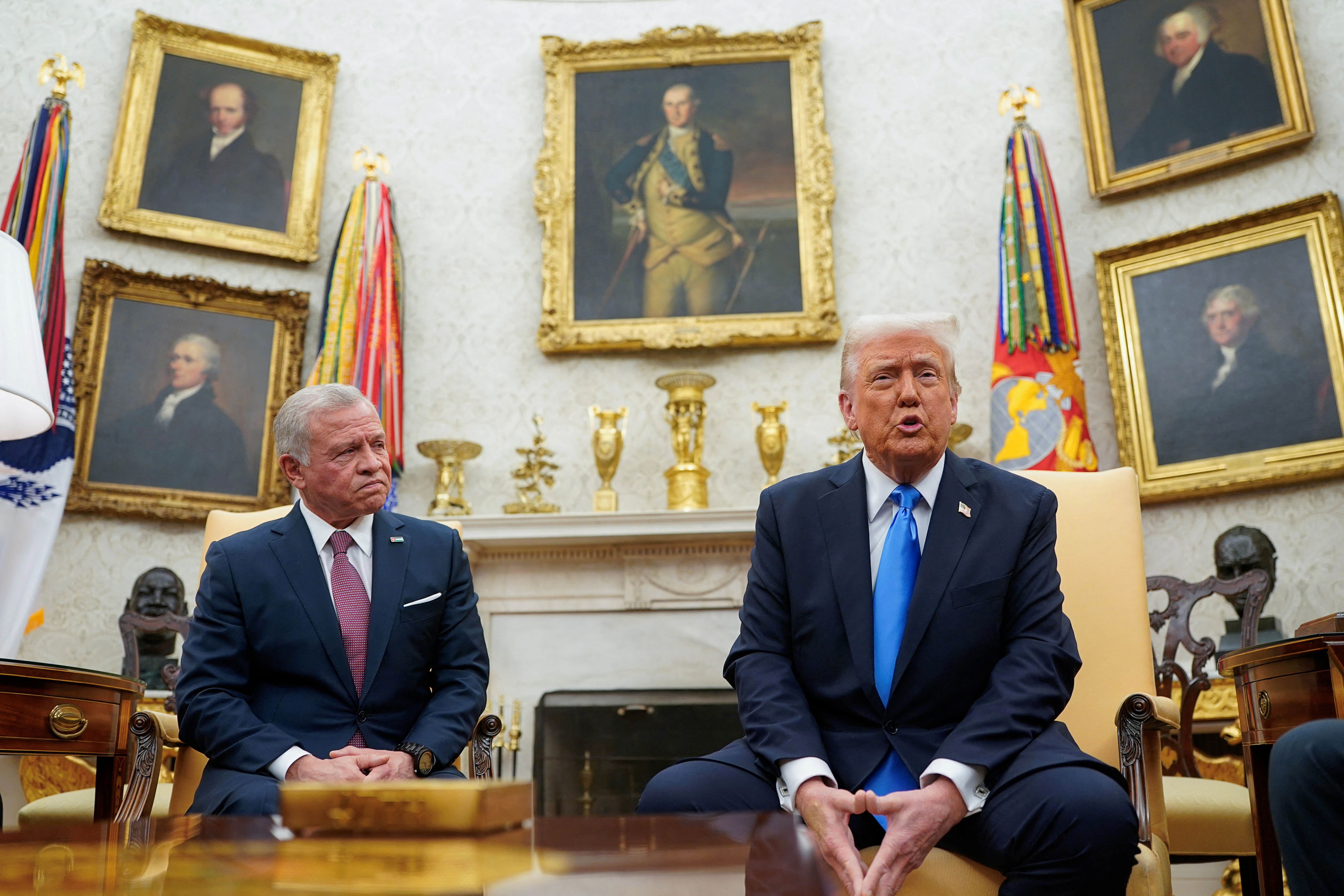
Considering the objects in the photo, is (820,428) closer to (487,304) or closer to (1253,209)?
(487,304)

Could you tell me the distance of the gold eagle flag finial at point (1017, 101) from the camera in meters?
5.90

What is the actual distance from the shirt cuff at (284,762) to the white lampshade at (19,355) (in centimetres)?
132

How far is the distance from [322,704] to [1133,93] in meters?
5.51

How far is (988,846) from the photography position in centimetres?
199

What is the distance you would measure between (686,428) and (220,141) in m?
3.39

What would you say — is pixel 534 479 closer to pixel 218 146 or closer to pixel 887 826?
pixel 218 146

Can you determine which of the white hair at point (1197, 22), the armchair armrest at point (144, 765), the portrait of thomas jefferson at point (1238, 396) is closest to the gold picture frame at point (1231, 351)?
the portrait of thomas jefferson at point (1238, 396)

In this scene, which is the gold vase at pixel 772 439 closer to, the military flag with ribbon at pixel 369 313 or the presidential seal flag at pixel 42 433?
the military flag with ribbon at pixel 369 313

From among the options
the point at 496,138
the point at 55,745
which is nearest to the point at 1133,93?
the point at 496,138

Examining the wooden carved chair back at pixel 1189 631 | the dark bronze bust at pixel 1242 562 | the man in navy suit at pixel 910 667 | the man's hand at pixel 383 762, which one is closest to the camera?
the man in navy suit at pixel 910 667

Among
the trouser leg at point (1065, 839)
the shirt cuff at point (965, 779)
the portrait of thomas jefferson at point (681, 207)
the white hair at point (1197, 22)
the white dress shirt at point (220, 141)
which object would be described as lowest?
the trouser leg at point (1065, 839)

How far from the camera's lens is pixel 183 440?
5.93m

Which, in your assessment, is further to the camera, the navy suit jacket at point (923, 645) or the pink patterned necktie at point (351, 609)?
the pink patterned necktie at point (351, 609)

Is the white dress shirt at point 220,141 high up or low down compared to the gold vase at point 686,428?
up
